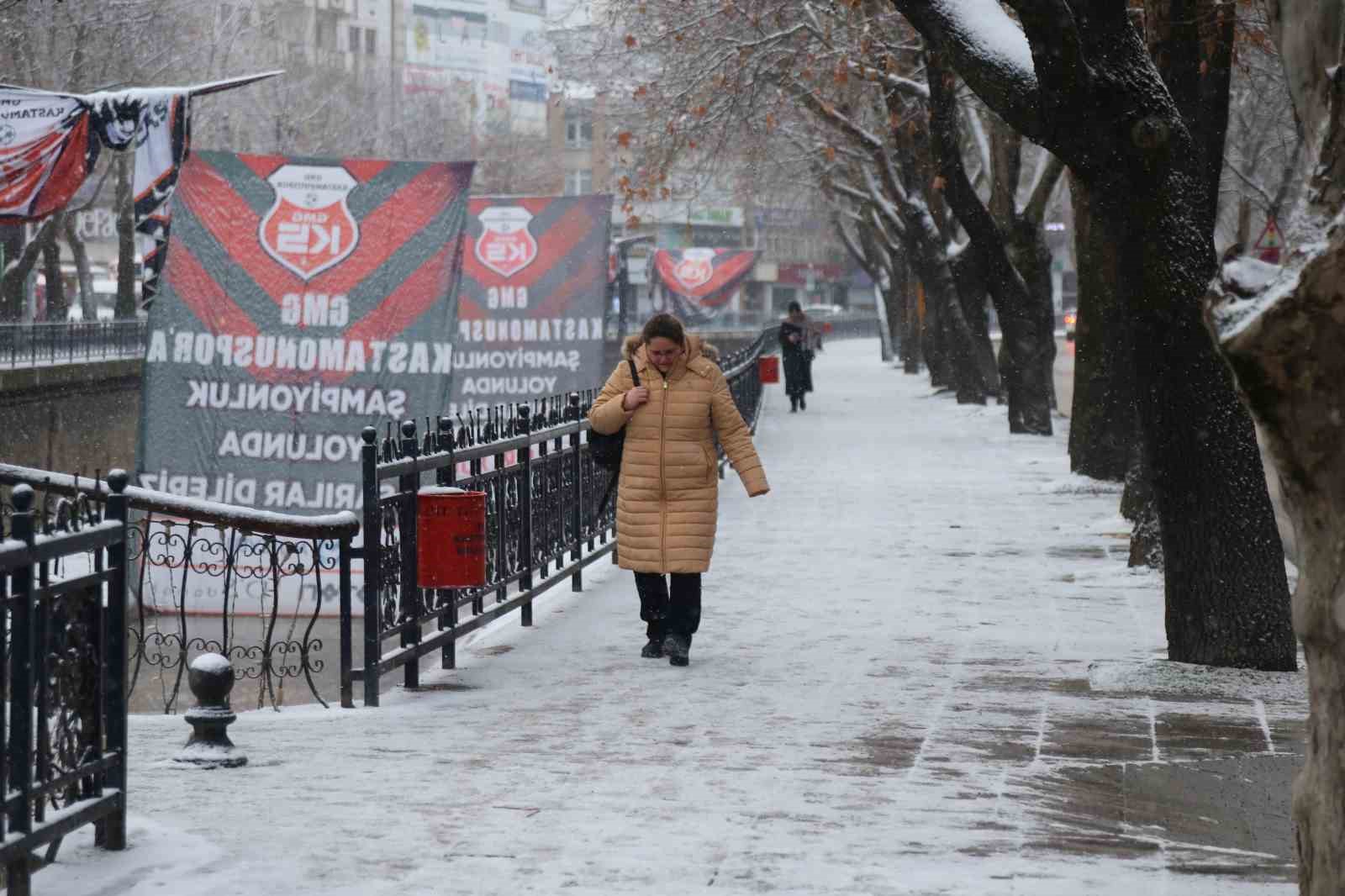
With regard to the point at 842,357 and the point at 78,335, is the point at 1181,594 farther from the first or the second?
the point at 842,357

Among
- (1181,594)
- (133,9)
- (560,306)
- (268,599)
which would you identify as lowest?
(268,599)

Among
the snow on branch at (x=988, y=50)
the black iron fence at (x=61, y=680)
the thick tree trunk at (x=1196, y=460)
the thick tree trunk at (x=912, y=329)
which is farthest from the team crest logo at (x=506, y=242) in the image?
the thick tree trunk at (x=912, y=329)

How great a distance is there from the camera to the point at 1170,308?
9633mm

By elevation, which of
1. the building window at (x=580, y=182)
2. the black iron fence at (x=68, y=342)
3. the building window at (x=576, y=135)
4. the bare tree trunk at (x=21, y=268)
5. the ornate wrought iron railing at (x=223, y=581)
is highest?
the building window at (x=576, y=135)

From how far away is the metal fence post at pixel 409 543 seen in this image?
30.8 feet

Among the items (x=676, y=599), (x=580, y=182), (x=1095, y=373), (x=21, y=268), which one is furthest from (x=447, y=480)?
(x=580, y=182)

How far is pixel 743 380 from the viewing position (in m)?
27.1

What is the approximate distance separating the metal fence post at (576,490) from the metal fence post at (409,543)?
11.9ft

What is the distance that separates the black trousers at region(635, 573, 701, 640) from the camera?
10.1m

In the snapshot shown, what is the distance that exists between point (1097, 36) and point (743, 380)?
17.9 m

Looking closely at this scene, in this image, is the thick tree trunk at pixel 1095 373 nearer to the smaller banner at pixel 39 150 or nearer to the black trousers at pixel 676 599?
the smaller banner at pixel 39 150

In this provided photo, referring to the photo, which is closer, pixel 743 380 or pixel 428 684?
pixel 428 684

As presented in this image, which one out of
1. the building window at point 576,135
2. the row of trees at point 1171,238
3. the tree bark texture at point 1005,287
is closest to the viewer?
the row of trees at point 1171,238

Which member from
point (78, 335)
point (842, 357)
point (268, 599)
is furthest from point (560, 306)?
point (842, 357)
